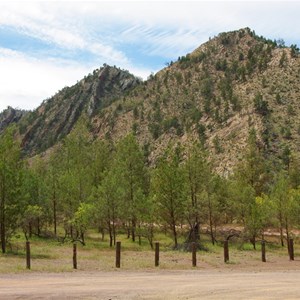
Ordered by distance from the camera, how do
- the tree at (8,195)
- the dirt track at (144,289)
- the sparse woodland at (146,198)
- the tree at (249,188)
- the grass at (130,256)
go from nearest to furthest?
the dirt track at (144,289) < the grass at (130,256) < the tree at (8,195) < the sparse woodland at (146,198) < the tree at (249,188)

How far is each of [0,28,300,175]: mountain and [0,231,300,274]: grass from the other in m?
47.0

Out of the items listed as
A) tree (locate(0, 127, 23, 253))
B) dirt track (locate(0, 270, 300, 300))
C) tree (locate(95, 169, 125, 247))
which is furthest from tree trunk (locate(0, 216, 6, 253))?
dirt track (locate(0, 270, 300, 300))

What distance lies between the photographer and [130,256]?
36.1 metres

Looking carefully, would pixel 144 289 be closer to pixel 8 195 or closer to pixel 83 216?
pixel 8 195

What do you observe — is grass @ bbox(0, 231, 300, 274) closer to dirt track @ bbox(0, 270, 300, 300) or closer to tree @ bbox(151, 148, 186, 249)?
tree @ bbox(151, 148, 186, 249)

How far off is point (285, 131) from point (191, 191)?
184 feet

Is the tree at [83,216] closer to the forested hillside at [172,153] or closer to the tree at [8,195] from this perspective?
the forested hillside at [172,153]

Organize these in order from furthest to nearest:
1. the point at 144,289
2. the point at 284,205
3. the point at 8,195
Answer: the point at 284,205 < the point at 8,195 < the point at 144,289

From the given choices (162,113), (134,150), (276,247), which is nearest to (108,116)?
(162,113)

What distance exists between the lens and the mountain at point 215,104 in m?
102

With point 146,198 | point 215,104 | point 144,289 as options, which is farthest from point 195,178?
point 215,104

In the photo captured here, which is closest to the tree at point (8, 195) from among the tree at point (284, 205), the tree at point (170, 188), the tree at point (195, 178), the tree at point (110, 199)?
the tree at point (110, 199)

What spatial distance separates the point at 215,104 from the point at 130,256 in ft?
307

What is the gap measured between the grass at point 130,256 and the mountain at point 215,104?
4701 cm
